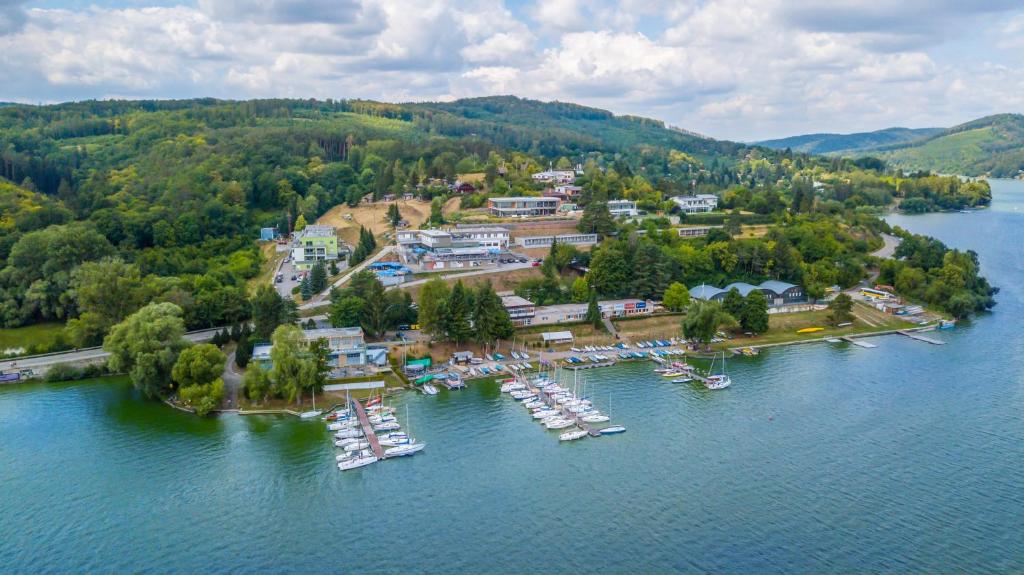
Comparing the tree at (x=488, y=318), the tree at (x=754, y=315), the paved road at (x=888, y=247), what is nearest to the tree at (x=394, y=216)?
the tree at (x=488, y=318)

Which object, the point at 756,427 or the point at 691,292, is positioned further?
the point at 691,292

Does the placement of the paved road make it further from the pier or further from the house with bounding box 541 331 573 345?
the house with bounding box 541 331 573 345

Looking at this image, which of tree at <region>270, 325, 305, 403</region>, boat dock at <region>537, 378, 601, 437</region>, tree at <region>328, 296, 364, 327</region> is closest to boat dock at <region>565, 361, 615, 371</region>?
boat dock at <region>537, 378, 601, 437</region>

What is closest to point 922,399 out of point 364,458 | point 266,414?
point 364,458

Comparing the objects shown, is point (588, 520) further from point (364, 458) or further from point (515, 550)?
point (364, 458)

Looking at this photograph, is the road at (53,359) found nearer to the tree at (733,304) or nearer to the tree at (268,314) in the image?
the tree at (268,314)
